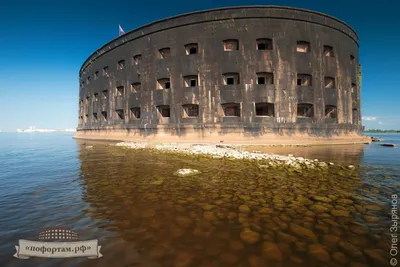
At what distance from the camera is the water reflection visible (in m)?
2.32

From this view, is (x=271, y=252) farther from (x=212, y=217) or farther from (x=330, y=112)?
(x=330, y=112)

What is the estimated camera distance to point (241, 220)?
3312 mm

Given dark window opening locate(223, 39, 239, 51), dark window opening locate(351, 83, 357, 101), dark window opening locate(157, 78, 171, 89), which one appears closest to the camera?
Answer: dark window opening locate(223, 39, 239, 51)

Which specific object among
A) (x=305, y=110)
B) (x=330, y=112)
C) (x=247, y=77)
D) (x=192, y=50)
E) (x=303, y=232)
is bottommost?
(x=303, y=232)

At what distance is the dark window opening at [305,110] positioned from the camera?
18.7 m

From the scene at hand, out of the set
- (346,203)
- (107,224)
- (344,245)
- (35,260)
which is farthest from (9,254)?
(346,203)

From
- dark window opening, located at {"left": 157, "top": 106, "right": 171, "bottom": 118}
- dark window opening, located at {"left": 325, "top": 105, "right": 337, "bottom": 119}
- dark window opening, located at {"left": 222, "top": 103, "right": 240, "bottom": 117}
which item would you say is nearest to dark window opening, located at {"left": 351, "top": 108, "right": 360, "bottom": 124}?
dark window opening, located at {"left": 325, "top": 105, "right": 337, "bottom": 119}

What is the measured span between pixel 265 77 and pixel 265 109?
328 cm

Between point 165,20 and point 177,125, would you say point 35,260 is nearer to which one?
point 177,125

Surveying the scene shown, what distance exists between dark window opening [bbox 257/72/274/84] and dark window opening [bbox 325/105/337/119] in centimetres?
753

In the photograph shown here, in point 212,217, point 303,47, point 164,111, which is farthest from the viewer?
point 164,111

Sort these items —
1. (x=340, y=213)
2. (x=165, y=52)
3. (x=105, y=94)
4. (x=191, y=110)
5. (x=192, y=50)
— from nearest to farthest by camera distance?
(x=340, y=213), (x=191, y=110), (x=192, y=50), (x=165, y=52), (x=105, y=94)

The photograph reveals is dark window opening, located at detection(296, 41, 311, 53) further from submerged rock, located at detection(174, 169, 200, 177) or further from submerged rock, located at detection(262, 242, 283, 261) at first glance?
submerged rock, located at detection(262, 242, 283, 261)

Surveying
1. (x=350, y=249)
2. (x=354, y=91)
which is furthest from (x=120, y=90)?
(x=354, y=91)
